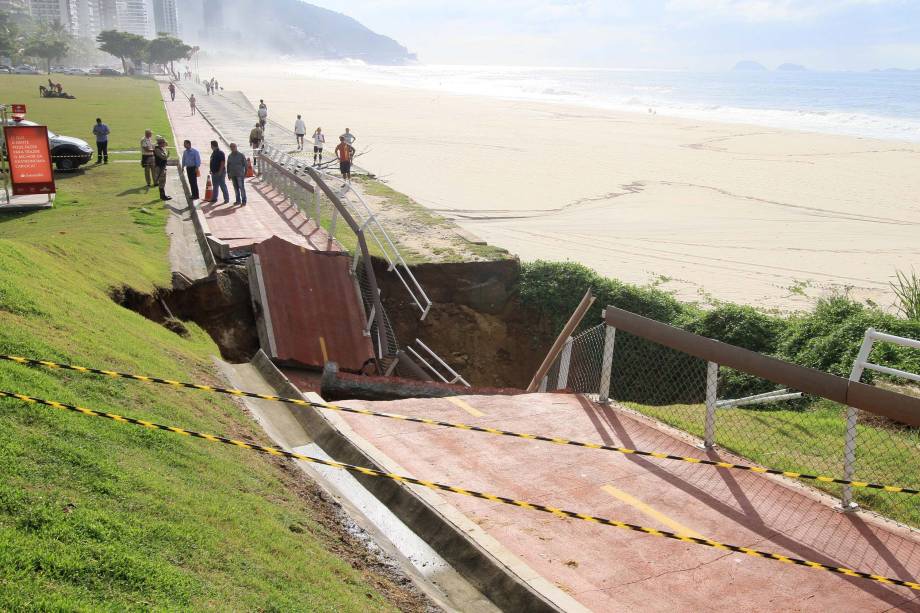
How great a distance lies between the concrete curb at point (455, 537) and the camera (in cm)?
564

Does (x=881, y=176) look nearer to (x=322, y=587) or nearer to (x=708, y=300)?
(x=708, y=300)

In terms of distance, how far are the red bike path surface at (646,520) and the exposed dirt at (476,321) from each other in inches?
294

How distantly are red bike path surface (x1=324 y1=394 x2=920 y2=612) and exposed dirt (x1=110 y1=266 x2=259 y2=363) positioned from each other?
234 inches

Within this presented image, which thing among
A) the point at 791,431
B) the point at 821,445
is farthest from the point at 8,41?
the point at 821,445

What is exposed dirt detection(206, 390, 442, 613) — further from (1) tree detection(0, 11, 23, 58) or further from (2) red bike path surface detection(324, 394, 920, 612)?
(1) tree detection(0, 11, 23, 58)

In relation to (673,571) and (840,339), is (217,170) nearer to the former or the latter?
(840,339)

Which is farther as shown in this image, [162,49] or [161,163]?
[162,49]

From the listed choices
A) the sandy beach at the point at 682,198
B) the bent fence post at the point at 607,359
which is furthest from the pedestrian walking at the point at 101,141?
the bent fence post at the point at 607,359

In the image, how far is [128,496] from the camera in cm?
513

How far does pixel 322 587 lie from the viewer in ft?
16.8

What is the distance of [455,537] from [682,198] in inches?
1034

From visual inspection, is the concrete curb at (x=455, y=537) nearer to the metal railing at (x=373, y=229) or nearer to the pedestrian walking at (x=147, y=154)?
the metal railing at (x=373, y=229)

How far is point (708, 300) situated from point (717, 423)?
950 centimetres

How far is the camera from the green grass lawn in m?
6.99
